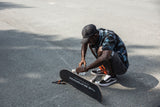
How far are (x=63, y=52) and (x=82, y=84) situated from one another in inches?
67.6

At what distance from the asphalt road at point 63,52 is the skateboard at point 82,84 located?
91 millimetres


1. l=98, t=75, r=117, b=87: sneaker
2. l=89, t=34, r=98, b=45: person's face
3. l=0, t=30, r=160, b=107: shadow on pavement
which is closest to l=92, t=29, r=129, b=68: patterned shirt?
l=89, t=34, r=98, b=45: person's face

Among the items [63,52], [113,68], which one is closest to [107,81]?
[113,68]

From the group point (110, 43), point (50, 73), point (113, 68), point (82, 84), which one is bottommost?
point (50, 73)

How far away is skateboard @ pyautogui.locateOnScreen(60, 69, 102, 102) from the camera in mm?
2859

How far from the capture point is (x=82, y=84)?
3053 millimetres

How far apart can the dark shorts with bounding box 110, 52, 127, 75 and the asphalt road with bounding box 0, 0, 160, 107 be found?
317mm

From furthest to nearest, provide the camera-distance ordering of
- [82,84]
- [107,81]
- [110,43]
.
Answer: [107,81] < [82,84] < [110,43]

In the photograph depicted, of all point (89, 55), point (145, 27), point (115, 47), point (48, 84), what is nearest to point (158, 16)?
point (145, 27)

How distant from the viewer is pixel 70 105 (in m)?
2.87

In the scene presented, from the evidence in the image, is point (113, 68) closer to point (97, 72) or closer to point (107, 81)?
point (107, 81)

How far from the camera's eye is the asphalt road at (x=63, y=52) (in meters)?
3.02

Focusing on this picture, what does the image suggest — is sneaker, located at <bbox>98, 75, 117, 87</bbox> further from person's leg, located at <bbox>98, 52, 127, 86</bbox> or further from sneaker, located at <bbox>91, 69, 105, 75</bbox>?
sneaker, located at <bbox>91, 69, 105, 75</bbox>

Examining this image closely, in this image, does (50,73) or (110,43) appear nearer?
(110,43)
